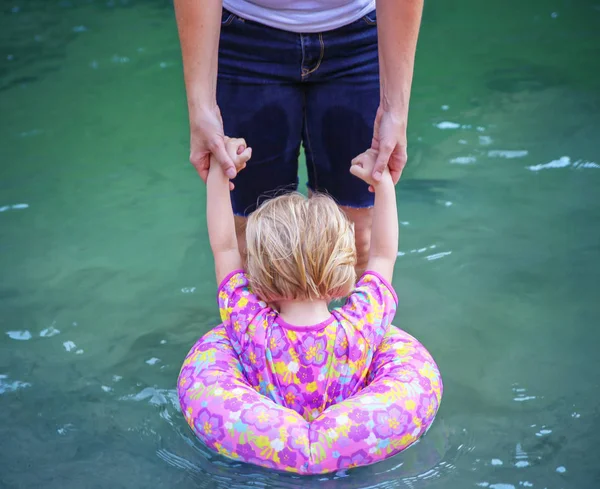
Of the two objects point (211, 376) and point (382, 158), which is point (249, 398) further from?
point (382, 158)

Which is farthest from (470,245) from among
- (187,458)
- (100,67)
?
(100,67)

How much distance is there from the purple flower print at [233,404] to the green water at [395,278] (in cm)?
21

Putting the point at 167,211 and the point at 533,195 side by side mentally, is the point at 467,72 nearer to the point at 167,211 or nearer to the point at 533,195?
the point at 533,195

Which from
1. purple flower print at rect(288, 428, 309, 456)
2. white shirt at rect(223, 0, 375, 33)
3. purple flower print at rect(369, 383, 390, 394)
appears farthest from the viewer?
white shirt at rect(223, 0, 375, 33)

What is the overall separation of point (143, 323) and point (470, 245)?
4.36 feet


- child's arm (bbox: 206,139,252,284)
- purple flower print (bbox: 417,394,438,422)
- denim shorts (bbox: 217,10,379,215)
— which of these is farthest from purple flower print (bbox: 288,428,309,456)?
denim shorts (bbox: 217,10,379,215)

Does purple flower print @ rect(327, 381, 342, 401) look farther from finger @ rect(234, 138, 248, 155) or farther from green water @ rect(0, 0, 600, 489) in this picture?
finger @ rect(234, 138, 248, 155)

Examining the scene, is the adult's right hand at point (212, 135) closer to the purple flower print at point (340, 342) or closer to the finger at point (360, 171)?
the finger at point (360, 171)

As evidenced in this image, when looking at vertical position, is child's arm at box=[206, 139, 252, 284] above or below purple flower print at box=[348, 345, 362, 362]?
above

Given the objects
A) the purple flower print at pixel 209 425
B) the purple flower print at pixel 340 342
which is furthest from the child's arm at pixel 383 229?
the purple flower print at pixel 209 425

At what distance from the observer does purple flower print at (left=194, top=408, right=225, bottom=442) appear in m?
2.05

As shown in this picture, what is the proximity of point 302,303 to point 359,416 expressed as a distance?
1.06ft

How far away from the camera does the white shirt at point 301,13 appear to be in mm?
2180

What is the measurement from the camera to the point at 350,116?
2355mm
